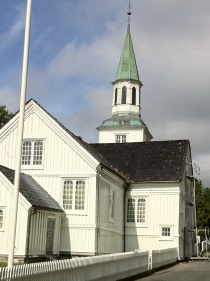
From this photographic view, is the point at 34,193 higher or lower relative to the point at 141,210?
higher

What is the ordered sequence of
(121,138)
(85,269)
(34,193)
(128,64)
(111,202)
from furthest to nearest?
1. (128,64)
2. (121,138)
3. (111,202)
4. (34,193)
5. (85,269)

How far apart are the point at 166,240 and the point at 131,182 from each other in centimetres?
493

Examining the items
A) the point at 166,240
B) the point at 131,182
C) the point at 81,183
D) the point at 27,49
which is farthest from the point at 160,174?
the point at 27,49

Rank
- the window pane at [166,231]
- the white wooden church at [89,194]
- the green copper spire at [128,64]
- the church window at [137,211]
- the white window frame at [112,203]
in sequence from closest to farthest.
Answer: the white wooden church at [89,194], the white window frame at [112,203], the window pane at [166,231], the church window at [137,211], the green copper spire at [128,64]

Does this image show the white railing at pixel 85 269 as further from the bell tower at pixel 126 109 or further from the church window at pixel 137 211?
the bell tower at pixel 126 109

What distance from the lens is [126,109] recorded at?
54281 millimetres

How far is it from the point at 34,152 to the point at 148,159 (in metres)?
10.9

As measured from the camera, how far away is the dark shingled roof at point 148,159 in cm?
3303

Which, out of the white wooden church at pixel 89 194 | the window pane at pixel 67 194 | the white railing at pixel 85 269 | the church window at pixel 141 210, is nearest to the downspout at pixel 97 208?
the white wooden church at pixel 89 194

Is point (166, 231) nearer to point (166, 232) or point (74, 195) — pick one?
point (166, 232)

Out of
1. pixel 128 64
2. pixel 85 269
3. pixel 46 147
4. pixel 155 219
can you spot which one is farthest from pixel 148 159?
pixel 128 64

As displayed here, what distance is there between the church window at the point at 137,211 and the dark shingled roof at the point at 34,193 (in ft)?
27.3

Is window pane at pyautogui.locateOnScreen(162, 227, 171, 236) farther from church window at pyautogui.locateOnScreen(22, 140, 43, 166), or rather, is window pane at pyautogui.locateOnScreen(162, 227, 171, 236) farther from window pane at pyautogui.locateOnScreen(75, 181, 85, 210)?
church window at pyautogui.locateOnScreen(22, 140, 43, 166)

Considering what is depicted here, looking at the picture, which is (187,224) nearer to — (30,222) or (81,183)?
(81,183)
